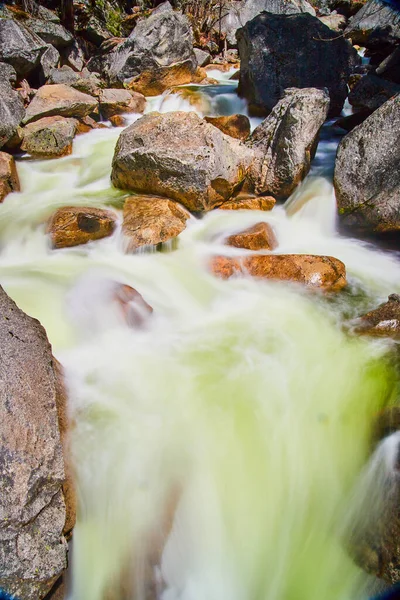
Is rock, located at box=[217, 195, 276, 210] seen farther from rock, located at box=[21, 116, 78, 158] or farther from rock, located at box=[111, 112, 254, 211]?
rock, located at box=[21, 116, 78, 158]

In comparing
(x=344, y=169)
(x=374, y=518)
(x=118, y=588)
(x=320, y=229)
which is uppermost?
(x=344, y=169)

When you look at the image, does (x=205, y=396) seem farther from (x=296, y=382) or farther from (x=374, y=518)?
(x=374, y=518)

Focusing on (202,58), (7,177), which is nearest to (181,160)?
(7,177)

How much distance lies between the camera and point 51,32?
1322cm

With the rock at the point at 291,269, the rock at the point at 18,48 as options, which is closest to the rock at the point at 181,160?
the rock at the point at 291,269

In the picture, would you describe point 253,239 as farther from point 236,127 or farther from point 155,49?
point 155,49

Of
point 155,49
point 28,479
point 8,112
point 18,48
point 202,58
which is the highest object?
point 202,58

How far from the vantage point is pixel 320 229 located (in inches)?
256

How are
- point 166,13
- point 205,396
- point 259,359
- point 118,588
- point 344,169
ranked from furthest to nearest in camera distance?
1. point 166,13
2. point 344,169
3. point 259,359
4. point 205,396
5. point 118,588

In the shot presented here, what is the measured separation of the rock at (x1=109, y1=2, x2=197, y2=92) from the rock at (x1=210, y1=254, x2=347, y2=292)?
10.2m

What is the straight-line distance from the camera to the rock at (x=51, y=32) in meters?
12.8

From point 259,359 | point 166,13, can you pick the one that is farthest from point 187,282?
point 166,13

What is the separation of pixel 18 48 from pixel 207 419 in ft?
39.9

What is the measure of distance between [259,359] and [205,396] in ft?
2.48
